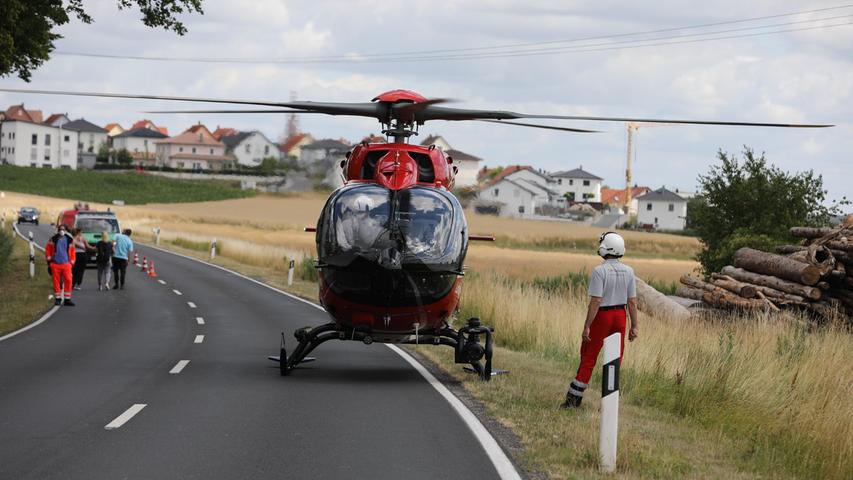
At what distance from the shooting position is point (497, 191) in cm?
14125

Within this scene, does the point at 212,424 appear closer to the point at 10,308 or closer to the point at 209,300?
the point at 10,308

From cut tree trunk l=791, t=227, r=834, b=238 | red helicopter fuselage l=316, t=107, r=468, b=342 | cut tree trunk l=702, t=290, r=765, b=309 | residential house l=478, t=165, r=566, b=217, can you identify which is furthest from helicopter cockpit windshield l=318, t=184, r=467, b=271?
residential house l=478, t=165, r=566, b=217

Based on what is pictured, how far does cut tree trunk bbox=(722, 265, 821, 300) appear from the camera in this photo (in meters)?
21.9

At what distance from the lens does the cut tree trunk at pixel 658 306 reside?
25.1 metres

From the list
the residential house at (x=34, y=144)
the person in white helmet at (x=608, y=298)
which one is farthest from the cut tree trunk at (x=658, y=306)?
the residential house at (x=34, y=144)

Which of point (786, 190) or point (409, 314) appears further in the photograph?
point (786, 190)

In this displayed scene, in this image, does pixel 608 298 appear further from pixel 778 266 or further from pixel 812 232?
pixel 812 232

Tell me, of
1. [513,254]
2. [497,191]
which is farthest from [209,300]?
[497,191]

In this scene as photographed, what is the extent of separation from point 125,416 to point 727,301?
14.7 m

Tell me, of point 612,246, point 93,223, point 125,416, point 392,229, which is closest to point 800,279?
point 392,229

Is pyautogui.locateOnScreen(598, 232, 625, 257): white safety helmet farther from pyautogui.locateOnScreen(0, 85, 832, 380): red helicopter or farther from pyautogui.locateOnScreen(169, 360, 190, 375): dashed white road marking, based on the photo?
pyautogui.locateOnScreen(169, 360, 190, 375): dashed white road marking

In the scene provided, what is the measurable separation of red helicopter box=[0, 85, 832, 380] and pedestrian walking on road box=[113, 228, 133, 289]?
20.1 m

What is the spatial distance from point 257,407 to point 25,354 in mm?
7274

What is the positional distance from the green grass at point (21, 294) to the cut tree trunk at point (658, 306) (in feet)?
42.7
